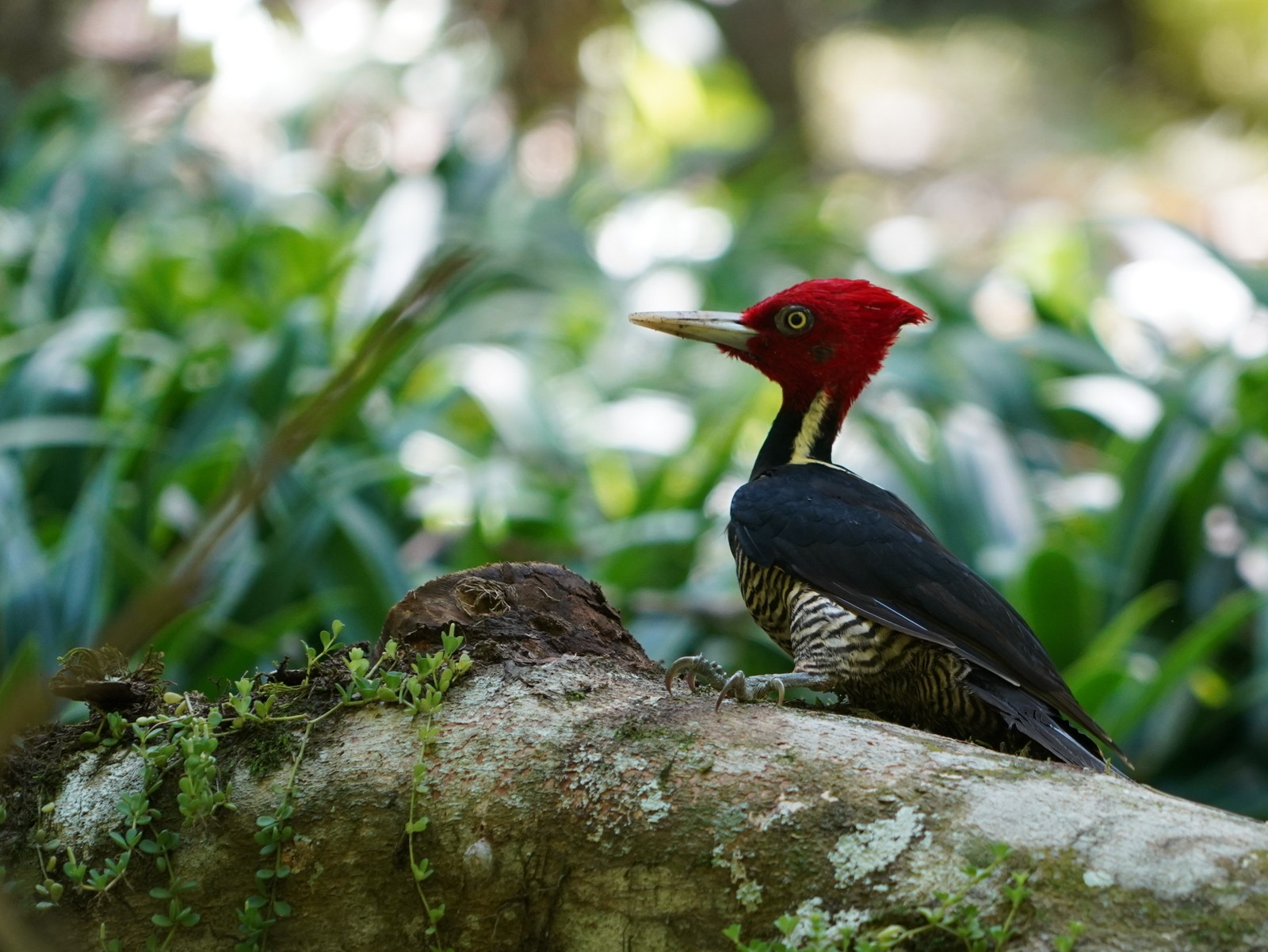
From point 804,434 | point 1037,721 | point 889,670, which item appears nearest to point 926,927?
point 1037,721

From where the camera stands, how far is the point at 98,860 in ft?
5.24

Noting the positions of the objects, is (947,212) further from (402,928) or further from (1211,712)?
(402,928)

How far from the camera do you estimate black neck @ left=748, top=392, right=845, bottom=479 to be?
2.81m

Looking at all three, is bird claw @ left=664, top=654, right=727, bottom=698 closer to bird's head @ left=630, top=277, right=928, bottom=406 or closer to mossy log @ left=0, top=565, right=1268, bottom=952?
mossy log @ left=0, top=565, right=1268, bottom=952

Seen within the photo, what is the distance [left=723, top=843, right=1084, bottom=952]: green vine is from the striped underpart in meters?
0.85

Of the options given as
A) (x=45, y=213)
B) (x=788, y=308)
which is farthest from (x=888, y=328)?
(x=45, y=213)

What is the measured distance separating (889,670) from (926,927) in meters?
0.94

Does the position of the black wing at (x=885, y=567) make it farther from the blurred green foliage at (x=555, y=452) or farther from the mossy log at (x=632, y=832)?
the blurred green foliage at (x=555, y=452)

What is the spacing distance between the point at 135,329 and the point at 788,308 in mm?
3712

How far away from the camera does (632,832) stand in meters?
1.51

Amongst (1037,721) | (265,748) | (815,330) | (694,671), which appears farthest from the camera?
(815,330)

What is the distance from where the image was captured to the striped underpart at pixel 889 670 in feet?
7.24

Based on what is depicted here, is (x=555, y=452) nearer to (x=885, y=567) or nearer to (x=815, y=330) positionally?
(x=815, y=330)

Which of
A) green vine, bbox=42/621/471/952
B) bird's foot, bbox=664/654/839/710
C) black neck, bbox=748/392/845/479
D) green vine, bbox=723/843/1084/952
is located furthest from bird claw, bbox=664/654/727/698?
black neck, bbox=748/392/845/479
